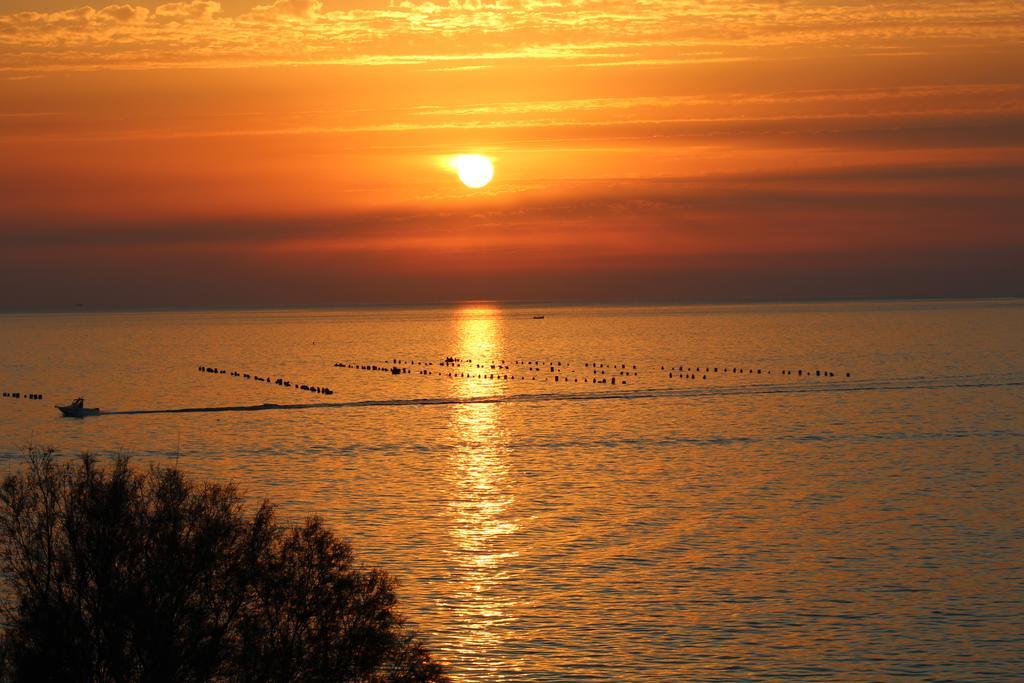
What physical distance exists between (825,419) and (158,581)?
11337 cm

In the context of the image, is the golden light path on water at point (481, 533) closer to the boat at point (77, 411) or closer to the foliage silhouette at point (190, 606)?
the foliage silhouette at point (190, 606)

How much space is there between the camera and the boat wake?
16050 centimetres

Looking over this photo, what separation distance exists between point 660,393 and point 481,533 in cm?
9863

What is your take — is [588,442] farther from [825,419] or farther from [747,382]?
[747,382]

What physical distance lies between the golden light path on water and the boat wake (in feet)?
73.2

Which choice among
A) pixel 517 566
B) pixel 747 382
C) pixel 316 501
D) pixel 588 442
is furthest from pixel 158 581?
pixel 747 382

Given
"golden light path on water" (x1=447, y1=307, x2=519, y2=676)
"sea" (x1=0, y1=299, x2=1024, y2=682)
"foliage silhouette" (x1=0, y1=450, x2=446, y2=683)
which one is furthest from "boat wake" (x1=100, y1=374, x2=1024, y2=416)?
"foliage silhouette" (x1=0, y1=450, x2=446, y2=683)

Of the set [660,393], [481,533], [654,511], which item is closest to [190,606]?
[481,533]

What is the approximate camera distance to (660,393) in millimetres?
176375

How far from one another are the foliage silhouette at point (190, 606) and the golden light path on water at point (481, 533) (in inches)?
444

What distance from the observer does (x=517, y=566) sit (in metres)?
70.1

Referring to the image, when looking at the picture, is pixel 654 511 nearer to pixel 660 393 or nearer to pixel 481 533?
pixel 481 533

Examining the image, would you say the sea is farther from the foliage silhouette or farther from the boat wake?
the foliage silhouette

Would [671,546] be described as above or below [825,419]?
below
